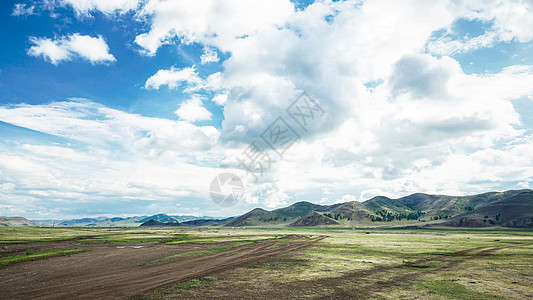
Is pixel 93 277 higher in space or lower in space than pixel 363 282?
higher

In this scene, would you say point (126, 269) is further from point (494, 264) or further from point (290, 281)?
point (494, 264)

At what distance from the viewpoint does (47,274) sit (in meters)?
34.7

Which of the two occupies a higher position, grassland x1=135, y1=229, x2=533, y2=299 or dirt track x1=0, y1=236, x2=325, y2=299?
dirt track x1=0, y1=236, x2=325, y2=299

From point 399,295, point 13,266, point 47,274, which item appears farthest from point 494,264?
point 13,266

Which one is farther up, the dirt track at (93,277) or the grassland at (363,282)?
the dirt track at (93,277)

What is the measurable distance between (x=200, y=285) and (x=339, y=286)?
46.9 feet

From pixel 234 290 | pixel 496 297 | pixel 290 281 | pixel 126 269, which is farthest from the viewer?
pixel 126 269

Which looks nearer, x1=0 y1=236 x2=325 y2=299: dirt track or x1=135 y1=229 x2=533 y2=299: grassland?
x1=135 y1=229 x2=533 y2=299: grassland

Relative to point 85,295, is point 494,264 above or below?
below

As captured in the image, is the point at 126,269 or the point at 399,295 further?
the point at 126,269

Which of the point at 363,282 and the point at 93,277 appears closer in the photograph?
the point at 363,282

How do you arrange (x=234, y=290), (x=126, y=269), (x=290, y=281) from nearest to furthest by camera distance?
(x=234, y=290) → (x=290, y=281) → (x=126, y=269)

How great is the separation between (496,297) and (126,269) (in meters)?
42.1

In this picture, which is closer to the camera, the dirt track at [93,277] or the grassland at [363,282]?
the grassland at [363,282]
